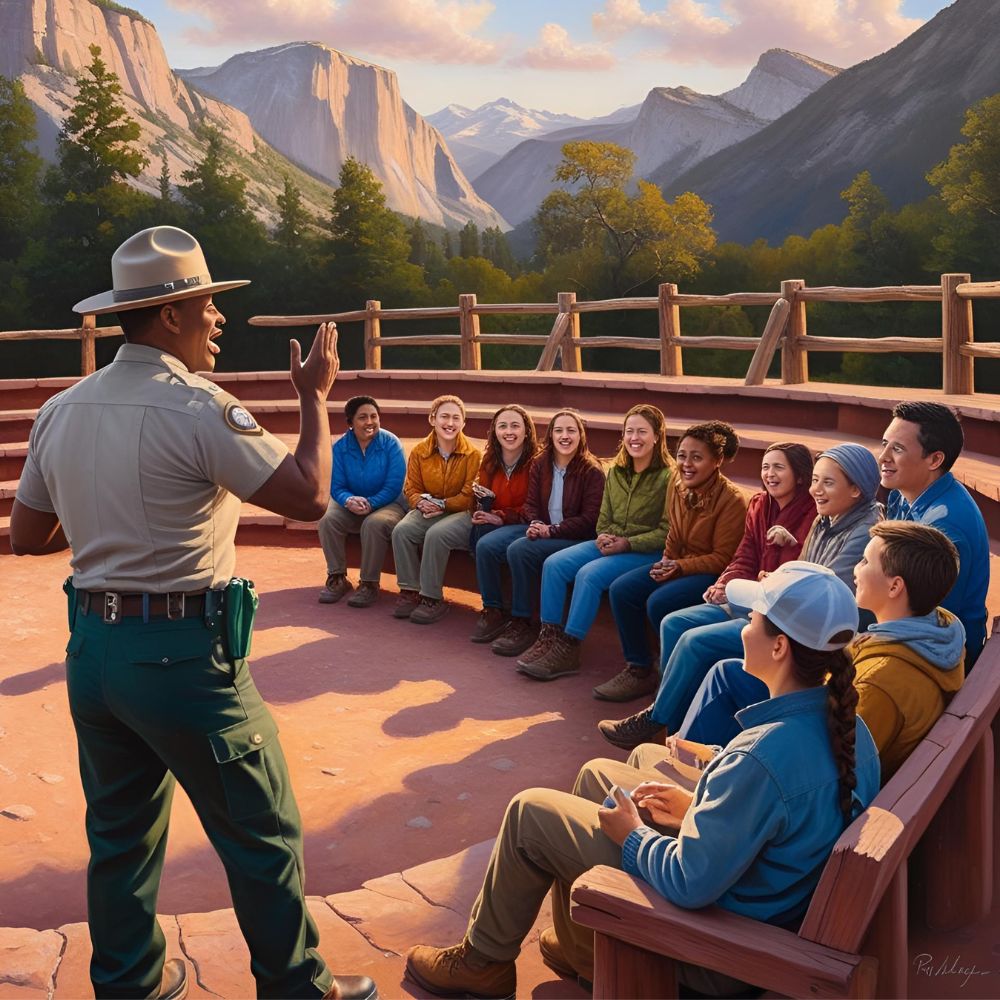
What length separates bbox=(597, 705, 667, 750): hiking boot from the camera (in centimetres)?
464

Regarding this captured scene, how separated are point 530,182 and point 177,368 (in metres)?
136

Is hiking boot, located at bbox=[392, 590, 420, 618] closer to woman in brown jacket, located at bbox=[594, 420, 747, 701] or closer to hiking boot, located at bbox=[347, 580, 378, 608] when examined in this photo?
hiking boot, located at bbox=[347, 580, 378, 608]

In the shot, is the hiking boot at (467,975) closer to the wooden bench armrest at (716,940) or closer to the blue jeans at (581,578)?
the wooden bench armrest at (716,940)

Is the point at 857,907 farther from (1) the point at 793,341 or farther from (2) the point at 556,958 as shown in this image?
(1) the point at 793,341

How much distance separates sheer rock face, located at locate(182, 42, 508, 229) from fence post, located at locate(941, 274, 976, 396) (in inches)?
4833

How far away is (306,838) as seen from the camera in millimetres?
3898

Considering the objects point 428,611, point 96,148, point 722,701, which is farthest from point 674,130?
point 722,701

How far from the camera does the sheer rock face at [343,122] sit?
13050 centimetres

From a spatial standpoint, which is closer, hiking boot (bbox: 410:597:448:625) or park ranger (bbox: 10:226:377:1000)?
park ranger (bbox: 10:226:377:1000)

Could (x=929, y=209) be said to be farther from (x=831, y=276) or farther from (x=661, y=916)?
(x=661, y=916)

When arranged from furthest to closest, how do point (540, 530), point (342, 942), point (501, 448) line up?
point (501, 448), point (540, 530), point (342, 942)

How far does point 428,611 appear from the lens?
6.46 meters

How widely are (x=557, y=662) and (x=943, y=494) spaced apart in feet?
7.87

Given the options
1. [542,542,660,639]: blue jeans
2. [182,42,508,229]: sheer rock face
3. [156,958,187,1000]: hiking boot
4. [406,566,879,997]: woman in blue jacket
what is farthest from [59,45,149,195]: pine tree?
[182,42,508,229]: sheer rock face
